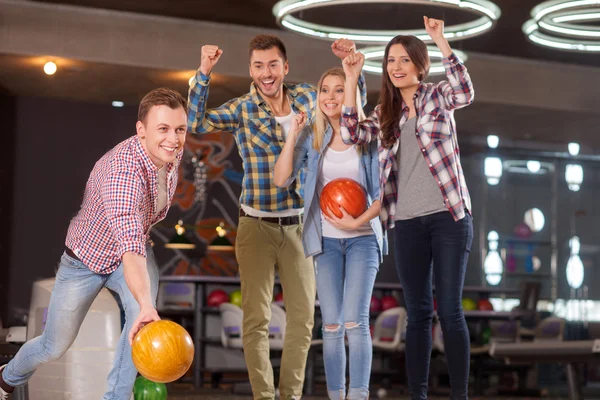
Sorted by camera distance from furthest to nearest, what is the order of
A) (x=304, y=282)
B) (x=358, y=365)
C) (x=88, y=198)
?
(x=304, y=282) < (x=358, y=365) < (x=88, y=198)

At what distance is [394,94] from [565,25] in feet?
22.4

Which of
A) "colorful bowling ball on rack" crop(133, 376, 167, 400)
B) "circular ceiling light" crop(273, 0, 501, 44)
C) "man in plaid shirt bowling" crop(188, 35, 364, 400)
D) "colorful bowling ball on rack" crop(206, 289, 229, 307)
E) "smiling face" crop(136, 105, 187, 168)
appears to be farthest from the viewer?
"colorful bowling ball on rack" crop(206, 289, 229, 307)

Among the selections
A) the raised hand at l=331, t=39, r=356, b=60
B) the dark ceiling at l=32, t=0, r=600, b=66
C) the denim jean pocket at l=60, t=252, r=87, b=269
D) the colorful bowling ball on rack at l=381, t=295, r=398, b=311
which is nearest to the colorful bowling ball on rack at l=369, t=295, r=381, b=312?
the colorful bowling ball on rack at l=381, t=295, r=398, b=311

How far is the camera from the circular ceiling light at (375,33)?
8930 millimetres

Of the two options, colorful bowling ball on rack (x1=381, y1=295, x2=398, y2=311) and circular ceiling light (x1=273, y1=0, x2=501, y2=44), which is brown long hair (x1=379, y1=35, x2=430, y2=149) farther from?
colorful bowling ball on rack (x1=381, y1=295, x2=398, y2=311)

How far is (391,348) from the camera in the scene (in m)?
10.3

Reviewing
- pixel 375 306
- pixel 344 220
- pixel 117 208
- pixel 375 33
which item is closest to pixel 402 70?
pixel 344 220

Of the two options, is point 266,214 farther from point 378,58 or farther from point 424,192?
point 378,58

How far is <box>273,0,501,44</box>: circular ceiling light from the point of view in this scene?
8930 mm

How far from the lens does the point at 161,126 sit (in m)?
3.76

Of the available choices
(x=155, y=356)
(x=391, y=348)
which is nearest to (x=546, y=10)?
(x=391, y=348)

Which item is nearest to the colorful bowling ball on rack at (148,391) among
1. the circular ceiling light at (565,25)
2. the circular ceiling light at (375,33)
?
the circular ceiling light at (375,33)

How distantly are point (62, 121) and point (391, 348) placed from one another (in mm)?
6194

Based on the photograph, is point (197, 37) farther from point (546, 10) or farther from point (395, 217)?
point (395, 217)
